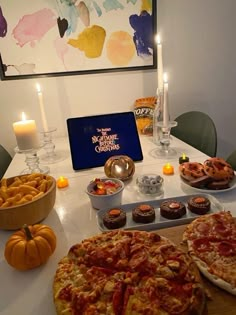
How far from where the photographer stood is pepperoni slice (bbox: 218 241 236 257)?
709 millimetres

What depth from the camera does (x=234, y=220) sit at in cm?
82

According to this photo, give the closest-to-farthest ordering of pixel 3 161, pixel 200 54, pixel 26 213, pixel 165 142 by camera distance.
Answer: pixel 26 213
pixel 165 142
pixel 3 161
pixel 200 54

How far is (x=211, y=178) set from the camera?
1.04m

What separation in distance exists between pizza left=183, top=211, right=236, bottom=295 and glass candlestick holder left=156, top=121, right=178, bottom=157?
2.20ft

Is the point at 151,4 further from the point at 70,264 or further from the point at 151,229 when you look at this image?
the point at 70,264

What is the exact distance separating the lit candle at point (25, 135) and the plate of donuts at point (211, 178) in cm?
71

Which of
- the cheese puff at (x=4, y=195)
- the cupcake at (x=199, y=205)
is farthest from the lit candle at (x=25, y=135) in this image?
the cupcake at (x=199, y=205)

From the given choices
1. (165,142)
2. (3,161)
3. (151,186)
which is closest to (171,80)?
(165,142)

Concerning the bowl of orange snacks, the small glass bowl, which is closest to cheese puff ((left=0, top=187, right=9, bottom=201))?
the bowl of orange snacks

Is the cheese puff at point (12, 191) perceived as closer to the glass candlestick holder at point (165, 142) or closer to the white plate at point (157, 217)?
the white plate at point (157, 217)

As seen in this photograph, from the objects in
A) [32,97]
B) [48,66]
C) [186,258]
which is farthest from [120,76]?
[186,258]

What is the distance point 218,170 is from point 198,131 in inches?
33.2

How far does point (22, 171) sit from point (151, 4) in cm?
133

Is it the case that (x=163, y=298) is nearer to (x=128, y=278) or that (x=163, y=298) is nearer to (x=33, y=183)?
(x=128, y=278)
